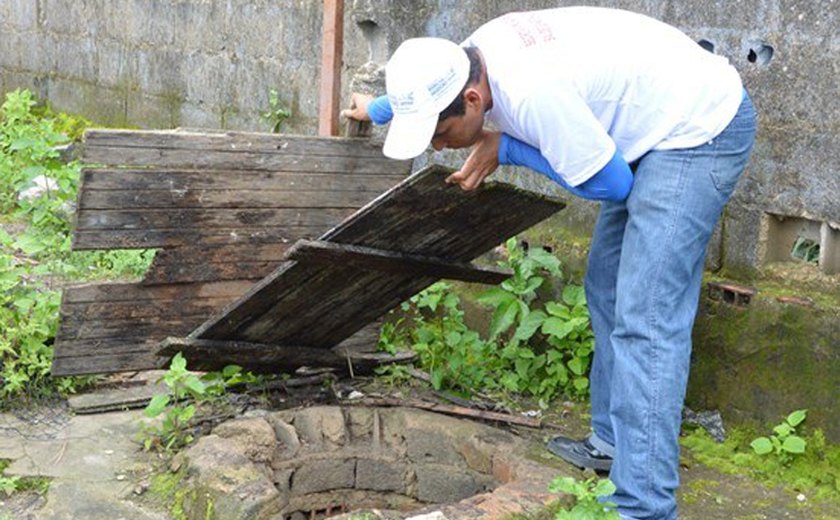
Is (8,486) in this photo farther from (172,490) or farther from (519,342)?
(519,342)

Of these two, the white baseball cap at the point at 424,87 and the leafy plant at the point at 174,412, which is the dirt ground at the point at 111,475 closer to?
the leafy plant at the point at 174,412

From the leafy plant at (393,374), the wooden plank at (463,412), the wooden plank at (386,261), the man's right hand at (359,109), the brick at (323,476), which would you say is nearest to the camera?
the wooden plank at (386,261)

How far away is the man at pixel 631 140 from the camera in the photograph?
3580 mm

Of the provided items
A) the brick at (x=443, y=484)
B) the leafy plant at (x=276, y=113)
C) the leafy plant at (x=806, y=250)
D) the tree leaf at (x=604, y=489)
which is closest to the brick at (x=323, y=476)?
the brick at (x=443, y=484)

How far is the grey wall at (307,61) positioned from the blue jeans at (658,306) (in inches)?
29.7

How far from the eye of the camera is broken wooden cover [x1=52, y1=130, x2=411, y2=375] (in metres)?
4.24

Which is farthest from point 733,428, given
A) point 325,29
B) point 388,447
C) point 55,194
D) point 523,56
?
point 55,194

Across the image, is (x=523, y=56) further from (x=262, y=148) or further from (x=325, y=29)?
(x=325, y=29)

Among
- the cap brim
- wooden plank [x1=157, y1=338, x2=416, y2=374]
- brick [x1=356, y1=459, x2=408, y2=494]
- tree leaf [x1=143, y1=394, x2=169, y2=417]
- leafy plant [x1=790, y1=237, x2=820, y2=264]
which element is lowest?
brick [x1=356, y1=459, x2=408, y2=494]

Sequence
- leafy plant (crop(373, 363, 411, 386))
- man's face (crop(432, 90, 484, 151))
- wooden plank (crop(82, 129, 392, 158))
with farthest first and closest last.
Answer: leafy plant (crop(373, 363, 411, 386))
wooden plank (crop(82, 129, 392, 158))
man's face (crop(432, 90, 484, 151))

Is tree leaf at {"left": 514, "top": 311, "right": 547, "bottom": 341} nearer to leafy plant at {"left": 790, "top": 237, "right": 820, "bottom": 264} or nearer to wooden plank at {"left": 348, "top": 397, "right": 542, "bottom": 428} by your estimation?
wooden plank at {"left": 348, "top": 397, "right": 542, "bottom": 428}

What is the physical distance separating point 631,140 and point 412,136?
712 millimetres

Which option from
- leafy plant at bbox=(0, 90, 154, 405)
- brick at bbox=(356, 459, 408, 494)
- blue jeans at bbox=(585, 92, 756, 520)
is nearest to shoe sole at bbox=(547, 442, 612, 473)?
blue jeans at bbox=(585, 92, 756, 520)

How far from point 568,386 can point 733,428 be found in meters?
0.75
